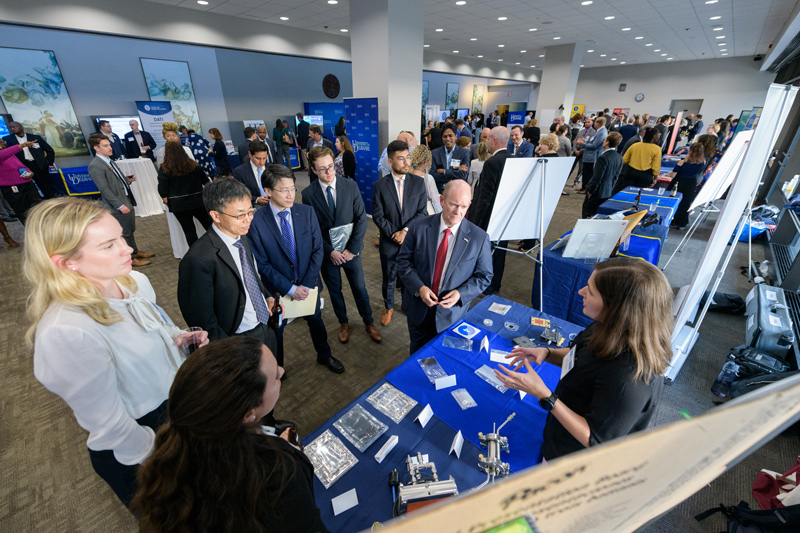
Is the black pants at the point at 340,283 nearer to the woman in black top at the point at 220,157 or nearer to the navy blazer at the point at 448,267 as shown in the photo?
the navy blazer at the point at 448,267

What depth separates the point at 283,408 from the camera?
2354 millimetres

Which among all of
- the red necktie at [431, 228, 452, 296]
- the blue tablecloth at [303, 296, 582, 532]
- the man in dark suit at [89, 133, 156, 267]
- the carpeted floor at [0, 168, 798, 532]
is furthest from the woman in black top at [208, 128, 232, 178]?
the blue tablecloth at [303, 296, 582, 532]

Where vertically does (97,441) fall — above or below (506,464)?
above

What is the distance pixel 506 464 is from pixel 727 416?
47.2 inches

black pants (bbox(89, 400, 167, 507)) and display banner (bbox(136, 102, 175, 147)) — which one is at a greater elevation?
display banner (bbox(136, 102, 175, 147))

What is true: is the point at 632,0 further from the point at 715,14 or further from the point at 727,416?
the point at 727,416

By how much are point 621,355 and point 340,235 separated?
2114 mm

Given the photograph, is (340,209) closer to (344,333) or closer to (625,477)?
(344,333)

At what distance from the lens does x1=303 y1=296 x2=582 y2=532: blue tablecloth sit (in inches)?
46.1

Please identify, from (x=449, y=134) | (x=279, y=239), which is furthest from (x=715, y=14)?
(x=279, y=239)

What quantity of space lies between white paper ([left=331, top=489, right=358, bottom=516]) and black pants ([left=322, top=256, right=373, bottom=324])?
68.9 inches

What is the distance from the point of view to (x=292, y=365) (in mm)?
2764

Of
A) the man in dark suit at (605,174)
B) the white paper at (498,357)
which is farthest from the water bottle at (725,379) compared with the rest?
the man in dark suit at (605,174)

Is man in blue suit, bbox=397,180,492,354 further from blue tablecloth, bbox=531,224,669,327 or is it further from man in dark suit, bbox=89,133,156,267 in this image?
man in dark suit, bbox=89,133,156,267
